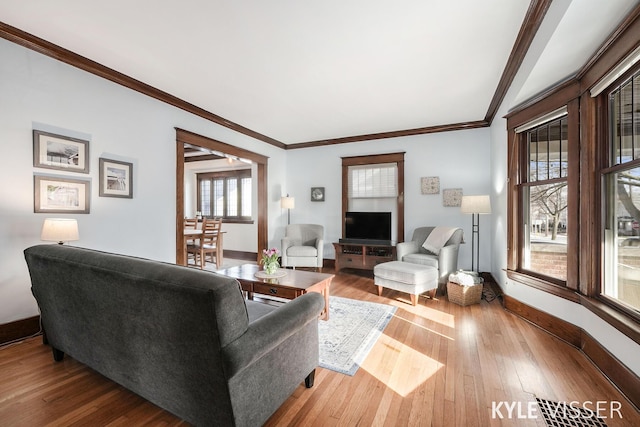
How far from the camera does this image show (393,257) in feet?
16.0

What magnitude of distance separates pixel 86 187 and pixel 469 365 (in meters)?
3.93

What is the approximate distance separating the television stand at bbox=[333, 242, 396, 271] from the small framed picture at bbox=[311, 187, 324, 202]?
50.1 inches

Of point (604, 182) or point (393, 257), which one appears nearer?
point (604, 182)

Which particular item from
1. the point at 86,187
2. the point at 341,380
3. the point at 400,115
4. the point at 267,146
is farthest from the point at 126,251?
the point at 400,115

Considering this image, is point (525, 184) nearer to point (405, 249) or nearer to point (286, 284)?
point (405, 249)

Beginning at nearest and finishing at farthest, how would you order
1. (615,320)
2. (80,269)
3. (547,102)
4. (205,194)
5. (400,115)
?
(80,269) < (615,320) < (547,102) < (400,115) < (205,194)

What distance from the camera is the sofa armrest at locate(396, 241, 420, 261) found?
4.30 m

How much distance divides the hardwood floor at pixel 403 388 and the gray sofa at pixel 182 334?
0.17 m

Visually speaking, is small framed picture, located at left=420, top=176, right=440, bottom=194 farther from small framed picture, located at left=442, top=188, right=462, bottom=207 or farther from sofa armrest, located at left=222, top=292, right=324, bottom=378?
sofa armrest, located at left=222, top=292, right=324, bottom=378

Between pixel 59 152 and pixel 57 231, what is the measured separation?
2.88 ft

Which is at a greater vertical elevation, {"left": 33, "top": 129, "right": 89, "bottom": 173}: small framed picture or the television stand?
{"left": 33, "top": 129, "right": 89, "bottom": 173}: small framed picture

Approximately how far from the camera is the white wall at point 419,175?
476 centimetres

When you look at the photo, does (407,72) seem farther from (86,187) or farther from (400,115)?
(86,187)

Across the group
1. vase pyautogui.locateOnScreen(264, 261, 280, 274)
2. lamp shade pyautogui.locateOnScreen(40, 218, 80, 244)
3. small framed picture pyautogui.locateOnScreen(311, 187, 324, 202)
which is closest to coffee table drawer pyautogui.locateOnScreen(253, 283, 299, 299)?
vase pyautogui.locateOnScreen(264, 261, 280, 274)
